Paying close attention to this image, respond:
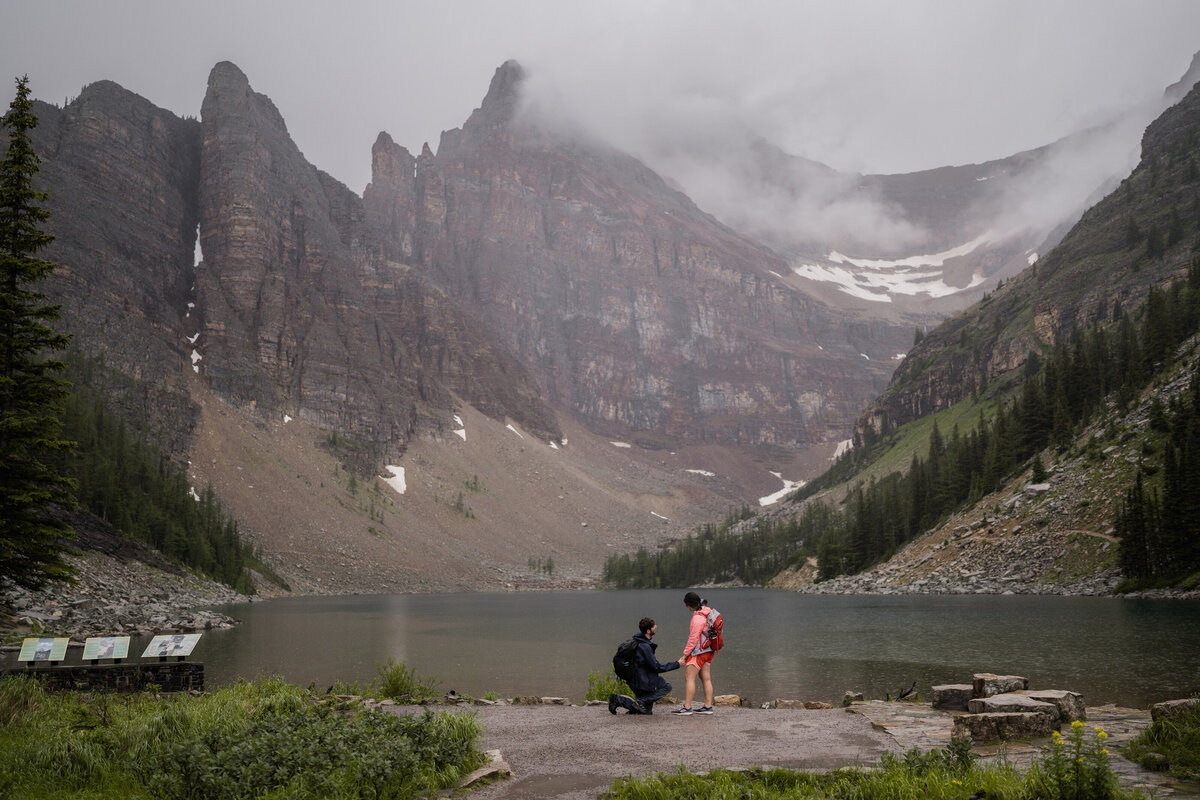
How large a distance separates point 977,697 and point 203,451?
190 m

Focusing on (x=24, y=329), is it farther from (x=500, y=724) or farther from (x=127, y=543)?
(x=127, y=543)

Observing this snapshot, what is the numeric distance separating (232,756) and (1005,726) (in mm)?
12159

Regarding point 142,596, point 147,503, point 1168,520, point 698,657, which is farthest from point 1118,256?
point 147,503

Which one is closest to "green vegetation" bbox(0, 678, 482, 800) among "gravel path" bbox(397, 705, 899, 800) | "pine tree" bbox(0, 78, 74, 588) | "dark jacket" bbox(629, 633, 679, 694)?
"gravel path" bbox(397, 705, 899, 800)

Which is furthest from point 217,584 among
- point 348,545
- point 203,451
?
point 203,451

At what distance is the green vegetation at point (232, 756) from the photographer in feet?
32.1

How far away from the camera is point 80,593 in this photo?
62.7 m

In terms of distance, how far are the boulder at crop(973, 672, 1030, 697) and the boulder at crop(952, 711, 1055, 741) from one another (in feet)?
16.5

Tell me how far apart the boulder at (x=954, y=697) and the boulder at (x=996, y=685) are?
212 mm

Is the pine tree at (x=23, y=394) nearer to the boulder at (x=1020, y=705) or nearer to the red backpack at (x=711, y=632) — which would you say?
the red backpack at (x=711, y=632)

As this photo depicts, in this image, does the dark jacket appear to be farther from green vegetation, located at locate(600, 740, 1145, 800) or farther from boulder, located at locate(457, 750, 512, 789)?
green vegetation, located at locate(600, 740, 1145, 800)

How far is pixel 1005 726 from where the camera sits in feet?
43.7

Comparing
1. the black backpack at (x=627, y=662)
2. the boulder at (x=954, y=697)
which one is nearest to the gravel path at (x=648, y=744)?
the black backpack at (x=627, y=662)

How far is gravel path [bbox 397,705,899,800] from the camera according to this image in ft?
38.7
